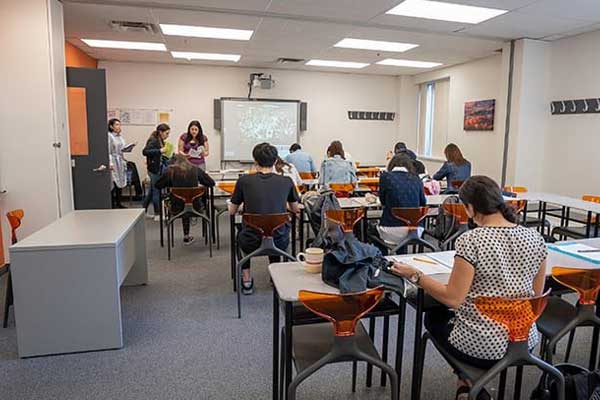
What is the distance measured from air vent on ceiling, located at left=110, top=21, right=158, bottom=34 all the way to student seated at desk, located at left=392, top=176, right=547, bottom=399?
5.04m

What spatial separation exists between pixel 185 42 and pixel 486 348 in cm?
604

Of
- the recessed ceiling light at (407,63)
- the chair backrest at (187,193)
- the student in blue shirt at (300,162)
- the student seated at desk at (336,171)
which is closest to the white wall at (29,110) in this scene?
the chair backrest at (187,193)

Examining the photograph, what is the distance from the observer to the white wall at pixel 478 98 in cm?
650

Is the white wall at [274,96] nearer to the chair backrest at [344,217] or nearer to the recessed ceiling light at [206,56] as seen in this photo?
the recessed ceiling light at [206,56]

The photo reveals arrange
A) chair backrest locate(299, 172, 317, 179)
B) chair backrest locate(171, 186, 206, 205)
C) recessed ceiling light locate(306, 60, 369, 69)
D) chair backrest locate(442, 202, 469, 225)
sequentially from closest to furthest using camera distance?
chair backrest locate(442, 202, 469, 225) → chair backrest locate(171, 186, 206, 205) → chair backrest locate(299, 172, 317, 179) → recessed ceiling light locate(306, 60, 369, 69)

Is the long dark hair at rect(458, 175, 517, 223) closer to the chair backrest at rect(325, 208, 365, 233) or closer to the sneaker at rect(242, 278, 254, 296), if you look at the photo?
the chair backrest at rect(325, 208, 365, 233)

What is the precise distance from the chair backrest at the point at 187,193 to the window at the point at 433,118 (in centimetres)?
571

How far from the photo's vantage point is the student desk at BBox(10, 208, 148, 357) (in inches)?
97.0

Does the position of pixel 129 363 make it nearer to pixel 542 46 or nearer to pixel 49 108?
pixel 49 108

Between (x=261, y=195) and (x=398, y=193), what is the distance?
111 cm

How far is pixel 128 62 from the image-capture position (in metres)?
8.02

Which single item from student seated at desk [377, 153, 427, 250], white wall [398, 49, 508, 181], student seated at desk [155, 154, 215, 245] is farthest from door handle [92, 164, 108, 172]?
white wall [398, 49, 508, 181]

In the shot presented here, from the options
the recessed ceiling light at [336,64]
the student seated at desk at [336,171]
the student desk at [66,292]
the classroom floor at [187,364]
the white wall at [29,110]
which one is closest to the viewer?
the classroom floor at [187,364]

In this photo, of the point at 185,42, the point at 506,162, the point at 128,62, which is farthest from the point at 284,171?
the point at 128,62
